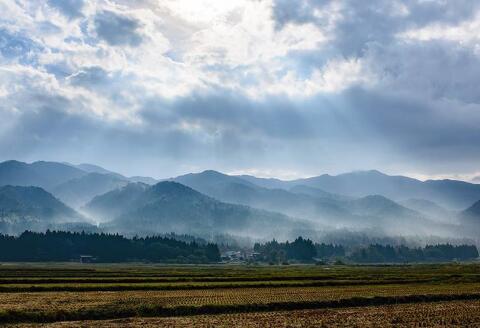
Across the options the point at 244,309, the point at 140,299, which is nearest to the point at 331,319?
the point at 244,309

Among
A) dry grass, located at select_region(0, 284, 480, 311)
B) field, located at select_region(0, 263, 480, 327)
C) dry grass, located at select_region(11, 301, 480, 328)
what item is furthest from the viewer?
dry grass, located at select_region(0, 284, 480, 311)

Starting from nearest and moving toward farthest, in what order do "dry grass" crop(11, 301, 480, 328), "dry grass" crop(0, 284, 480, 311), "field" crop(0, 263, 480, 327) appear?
"dry grass" crop(11, 301, 480, 328) → "field" crop(0, 263, 480, 327) → "dry grass" crop(0, 284, 480, 311)

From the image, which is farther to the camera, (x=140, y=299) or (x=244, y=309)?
(x=140, y=299)

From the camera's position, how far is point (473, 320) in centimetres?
3700

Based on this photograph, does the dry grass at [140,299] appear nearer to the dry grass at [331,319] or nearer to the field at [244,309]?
the field at [244,309]

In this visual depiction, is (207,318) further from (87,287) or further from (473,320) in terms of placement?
(87,287)

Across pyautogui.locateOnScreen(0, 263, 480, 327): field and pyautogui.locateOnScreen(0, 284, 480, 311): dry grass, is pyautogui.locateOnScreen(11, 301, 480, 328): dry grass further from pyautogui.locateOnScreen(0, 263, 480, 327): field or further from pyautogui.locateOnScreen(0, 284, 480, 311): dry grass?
pyautogui.locateOnScreen(0, 284, 480, 311): dry grass

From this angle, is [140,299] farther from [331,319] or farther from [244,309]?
[331,319]

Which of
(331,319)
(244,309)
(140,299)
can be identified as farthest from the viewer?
(140,299)

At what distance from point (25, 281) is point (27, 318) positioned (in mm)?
39426

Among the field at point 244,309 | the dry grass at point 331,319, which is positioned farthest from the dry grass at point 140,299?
the dry grass at point 331,319

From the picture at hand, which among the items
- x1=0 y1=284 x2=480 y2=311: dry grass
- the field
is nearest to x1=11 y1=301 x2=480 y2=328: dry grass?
the field

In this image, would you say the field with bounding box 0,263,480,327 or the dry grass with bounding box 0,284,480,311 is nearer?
the field with bounding box 0,263,480,327

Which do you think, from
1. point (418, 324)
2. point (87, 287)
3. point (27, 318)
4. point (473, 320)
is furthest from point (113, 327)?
point (87, 287)
